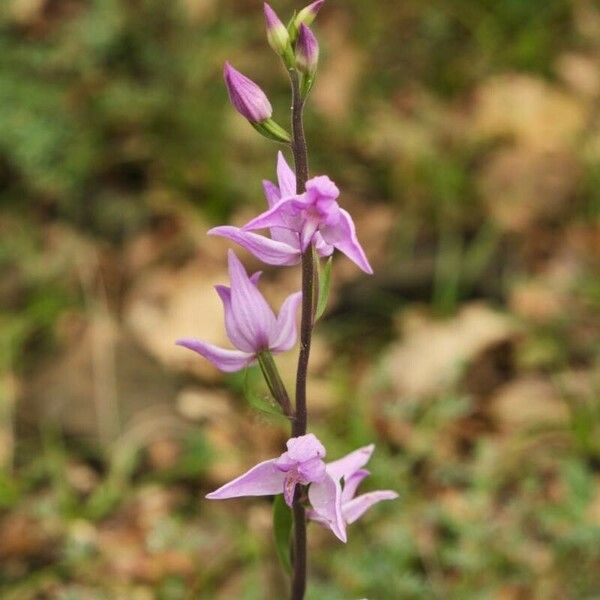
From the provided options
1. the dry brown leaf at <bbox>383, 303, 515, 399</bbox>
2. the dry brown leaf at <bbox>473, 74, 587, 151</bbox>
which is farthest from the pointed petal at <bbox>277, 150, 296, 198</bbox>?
the dry brown leaf at <bbox>473, 74, 587, 151</bbox>

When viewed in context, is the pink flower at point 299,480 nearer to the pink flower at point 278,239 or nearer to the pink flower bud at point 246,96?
the pink flower at point 278,239

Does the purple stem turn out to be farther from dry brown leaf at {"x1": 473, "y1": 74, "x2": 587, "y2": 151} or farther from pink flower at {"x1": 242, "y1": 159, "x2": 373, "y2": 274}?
dry brown leaf at {"x1": 473, "y1": 74, "x2": 587, "y2": 151}

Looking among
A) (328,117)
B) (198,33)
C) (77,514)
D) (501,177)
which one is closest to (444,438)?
(77,514)

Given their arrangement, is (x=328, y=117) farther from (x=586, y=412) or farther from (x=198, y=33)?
(x=586, y=412)

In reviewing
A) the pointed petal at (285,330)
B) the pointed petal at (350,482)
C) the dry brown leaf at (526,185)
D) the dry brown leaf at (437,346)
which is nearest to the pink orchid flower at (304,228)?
the pointed petal at (285,330)

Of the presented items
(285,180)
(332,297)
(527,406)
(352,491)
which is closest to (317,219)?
(285,180)

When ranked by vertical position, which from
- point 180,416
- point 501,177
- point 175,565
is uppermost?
point 501,177

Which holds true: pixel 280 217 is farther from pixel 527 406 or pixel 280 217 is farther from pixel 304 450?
pixel 527 406
